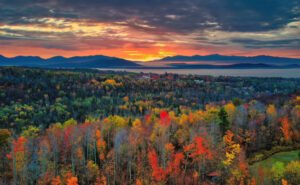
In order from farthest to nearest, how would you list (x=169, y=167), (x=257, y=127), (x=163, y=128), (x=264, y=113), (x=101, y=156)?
1. (x=264, y=113)
2. (x=257, y=127)
3. (x=163, y=128)
4. (x=101, y=156)
5. (x=169, y=167)

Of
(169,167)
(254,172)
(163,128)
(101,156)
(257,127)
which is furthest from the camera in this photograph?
(257,127)

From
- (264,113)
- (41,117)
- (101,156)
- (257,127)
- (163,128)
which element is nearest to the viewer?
(101,156)

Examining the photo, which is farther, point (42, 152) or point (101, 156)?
point (101, 156)

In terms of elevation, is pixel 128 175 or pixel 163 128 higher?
pixel 163 128

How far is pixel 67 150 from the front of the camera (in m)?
67.4

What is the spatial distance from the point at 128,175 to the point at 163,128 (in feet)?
61.7

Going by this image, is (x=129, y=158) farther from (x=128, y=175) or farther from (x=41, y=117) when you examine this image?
(x=41, y=117)

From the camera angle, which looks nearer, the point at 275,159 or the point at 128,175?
the point at 128,175

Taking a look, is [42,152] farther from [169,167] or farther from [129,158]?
[169,167]

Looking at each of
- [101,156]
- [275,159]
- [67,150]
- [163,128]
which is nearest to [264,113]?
[275,159]

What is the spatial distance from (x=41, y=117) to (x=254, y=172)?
4523 inches

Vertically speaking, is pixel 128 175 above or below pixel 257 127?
below

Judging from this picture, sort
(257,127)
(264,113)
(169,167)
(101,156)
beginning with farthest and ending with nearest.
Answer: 1. (264,113)
2. (257,127)
3. (101,156)
4. (169,167)

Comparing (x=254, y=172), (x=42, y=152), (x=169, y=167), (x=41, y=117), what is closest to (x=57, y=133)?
(x=42, y=152)
